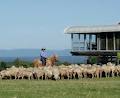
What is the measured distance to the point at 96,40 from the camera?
5047 cm

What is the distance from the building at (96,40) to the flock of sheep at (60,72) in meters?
16.6

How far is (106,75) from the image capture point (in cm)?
3130

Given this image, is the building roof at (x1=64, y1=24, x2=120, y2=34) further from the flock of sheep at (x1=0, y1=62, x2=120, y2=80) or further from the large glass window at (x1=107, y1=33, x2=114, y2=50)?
the flock of sheep at (x1=0, y1=62, x2=120, y2=80)

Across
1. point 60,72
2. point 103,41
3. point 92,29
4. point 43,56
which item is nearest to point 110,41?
point 103,41

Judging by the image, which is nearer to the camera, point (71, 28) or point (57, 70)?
point (57, 70)

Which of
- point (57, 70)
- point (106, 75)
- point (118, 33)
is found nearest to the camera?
point (57, 70)

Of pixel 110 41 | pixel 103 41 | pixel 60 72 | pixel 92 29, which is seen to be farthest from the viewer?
pixel 92 29

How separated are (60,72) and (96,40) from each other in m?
21.6

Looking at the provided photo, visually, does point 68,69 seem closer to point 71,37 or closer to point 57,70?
point 57,70

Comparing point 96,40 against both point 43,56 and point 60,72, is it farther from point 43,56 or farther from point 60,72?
point 60,72

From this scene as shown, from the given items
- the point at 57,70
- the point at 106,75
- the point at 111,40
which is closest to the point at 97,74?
the point at 106,75

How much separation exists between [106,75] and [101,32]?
18.6 meters

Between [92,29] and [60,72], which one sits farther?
[92,29]

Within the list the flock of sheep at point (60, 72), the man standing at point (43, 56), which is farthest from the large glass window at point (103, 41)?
the flock of sheep at point (60, 72)
